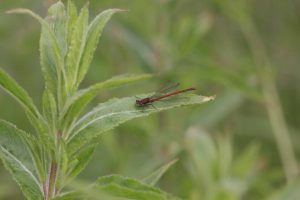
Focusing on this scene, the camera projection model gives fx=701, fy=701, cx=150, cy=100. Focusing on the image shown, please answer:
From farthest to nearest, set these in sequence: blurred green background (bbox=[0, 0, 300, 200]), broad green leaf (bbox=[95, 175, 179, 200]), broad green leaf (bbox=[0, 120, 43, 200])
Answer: blurred green background (bbox=[0, 0, 300, 200]) < broad green leaf (bbox=[0, 120, 43, 200]) < broad green leaf (bbox=[95, 175, 179, 200])

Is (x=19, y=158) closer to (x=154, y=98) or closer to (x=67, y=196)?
(x=67, y=196)

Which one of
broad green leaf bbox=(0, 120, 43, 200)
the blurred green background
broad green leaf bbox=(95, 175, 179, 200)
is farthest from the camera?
the blurred green background

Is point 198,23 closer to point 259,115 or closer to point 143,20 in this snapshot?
point 143,20

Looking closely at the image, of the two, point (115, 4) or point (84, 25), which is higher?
point (115, 4)

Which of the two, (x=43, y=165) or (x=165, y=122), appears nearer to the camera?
(x=43, y=165)

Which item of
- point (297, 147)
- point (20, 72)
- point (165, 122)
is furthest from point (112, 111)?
point (20, 72)

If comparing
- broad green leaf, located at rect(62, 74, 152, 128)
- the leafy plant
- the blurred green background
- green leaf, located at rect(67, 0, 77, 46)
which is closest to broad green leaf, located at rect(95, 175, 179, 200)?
the leafy plant

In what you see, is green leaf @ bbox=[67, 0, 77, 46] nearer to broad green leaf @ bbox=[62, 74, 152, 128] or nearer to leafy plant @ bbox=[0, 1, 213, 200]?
leafy plant @ bbox=[0, 1, 213, 200]
